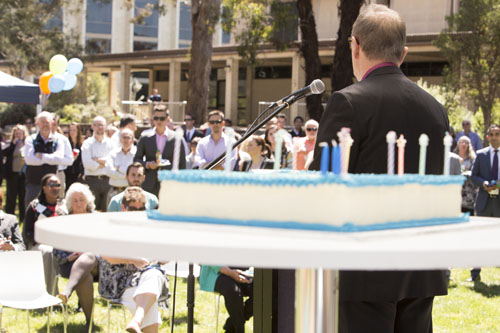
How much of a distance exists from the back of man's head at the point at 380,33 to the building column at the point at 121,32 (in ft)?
201

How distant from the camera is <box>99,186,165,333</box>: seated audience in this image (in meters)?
5.90

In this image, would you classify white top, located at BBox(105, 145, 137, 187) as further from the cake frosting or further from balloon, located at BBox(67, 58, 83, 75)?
the cake frosting

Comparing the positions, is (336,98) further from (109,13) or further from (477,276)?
(109,13)

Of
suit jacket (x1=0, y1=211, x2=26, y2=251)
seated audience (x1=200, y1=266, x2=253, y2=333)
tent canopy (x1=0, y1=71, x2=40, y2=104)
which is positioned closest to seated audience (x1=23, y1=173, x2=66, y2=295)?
suit jacket (x1=0, y1=211, x2=26, y2=251)

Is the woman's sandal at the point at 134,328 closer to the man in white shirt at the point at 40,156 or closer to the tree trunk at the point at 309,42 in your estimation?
the man in white shirt at the point at 40,156

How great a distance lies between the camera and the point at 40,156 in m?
11.4

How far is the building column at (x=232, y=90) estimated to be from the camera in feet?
111

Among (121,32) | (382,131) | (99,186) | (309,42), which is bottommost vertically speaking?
(99,186)

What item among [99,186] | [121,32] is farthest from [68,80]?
[121,32]

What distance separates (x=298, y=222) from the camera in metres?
2.13

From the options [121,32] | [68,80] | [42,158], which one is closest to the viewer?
[42,158]

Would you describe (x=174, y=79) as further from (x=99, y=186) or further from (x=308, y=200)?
(x=308, y=200)

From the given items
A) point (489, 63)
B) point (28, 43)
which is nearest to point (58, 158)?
point (489, 63)

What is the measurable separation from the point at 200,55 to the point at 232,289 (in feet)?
50.0
